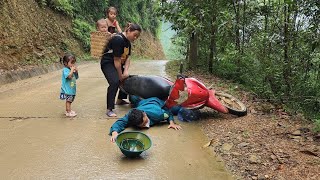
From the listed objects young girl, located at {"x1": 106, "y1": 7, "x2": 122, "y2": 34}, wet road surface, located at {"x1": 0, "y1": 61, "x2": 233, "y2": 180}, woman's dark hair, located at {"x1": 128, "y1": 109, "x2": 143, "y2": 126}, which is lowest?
wet road surface, located at {"x1": 0, "y1": 61, "x2": 233, "y2": 180}

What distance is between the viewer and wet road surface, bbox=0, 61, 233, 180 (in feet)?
11.7

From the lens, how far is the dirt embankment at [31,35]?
1009cm

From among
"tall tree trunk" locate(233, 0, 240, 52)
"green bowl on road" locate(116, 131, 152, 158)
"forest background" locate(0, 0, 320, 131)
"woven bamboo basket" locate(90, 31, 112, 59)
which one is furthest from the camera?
"tall tree trunk" locate(233, 0, 240, 52)

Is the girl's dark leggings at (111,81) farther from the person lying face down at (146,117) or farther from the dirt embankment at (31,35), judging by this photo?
Answer: the dirt embankment at (31,35)

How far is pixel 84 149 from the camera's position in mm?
4215

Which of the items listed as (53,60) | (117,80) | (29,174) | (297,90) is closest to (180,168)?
(29,174)

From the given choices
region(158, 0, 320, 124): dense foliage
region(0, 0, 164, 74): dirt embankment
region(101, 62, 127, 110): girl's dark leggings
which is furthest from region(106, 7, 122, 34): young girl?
region(0, 0, 164, 74): dirt embankment

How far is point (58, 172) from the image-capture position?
3.54 metres

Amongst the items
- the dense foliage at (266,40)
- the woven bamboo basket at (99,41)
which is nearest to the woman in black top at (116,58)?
the woven bamboo basket at (99,41)

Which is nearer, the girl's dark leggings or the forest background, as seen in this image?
the girl's dark leggings

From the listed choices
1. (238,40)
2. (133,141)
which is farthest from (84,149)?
(238,40)

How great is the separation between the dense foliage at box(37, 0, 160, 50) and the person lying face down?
7.31 m

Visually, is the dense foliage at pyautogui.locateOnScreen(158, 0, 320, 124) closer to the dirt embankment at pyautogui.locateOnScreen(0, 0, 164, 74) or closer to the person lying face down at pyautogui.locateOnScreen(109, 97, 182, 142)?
the person lying face down at pyautogui.locateOnScreen(109, 97, 182, 142)

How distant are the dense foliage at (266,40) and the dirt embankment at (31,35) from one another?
468 centimetres
